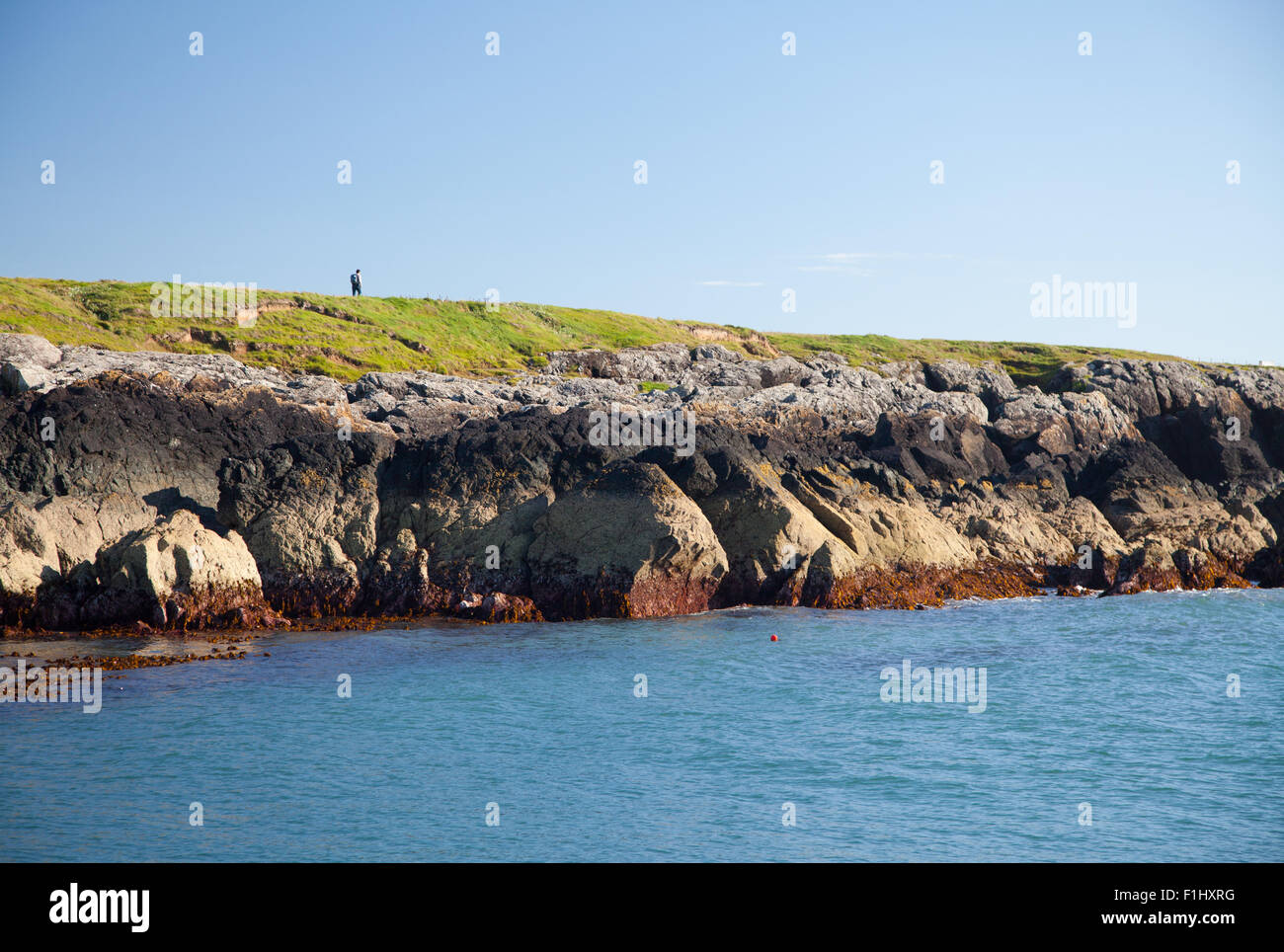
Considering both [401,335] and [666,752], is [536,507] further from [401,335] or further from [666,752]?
[401,335]

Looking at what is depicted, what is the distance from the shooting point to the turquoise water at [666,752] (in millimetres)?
15172

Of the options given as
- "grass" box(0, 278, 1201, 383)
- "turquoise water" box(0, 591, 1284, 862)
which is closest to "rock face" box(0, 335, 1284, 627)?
"turquoise water" box(0, 591, 1284, 862)

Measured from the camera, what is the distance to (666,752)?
1942cm

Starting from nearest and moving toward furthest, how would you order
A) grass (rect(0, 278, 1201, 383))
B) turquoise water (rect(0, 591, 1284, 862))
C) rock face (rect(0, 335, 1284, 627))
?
turquoise water (rect(0, 591, 1284, 862)) < rock face (rect(0, 335, 1284, 627)) < grass (rect(0, 278, 1201, 383))

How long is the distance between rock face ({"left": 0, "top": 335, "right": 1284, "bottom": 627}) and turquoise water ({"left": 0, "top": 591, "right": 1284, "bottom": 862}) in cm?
295

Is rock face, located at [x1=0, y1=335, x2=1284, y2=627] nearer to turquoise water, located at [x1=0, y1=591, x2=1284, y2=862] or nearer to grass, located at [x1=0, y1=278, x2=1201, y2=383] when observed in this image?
turquoise water, located at [x1=0, y1=591, x2=1284, y2=862]

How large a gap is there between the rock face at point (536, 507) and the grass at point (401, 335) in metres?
12.8

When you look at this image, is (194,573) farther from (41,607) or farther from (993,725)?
(993,725)

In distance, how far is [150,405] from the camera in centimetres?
3619

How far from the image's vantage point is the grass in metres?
56.5

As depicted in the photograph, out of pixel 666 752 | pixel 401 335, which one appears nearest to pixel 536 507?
pixel 666 752

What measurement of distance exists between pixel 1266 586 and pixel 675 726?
26.7 m

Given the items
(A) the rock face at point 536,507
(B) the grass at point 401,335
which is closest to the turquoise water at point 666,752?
(A) the rock face at point 536,507
